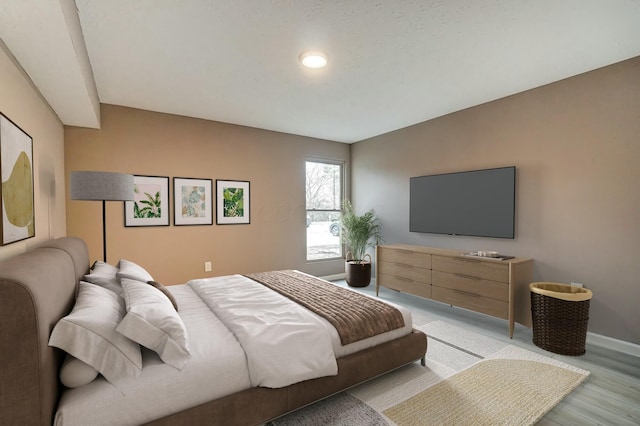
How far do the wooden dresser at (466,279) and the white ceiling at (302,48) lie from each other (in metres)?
1.86

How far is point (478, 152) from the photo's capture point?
3.76 m

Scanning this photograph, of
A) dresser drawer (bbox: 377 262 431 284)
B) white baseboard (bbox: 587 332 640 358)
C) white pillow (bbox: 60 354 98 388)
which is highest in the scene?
white pillow (bbox: 60 354 98 388)

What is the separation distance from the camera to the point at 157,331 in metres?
1.46

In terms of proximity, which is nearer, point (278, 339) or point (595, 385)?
point (278, 339)

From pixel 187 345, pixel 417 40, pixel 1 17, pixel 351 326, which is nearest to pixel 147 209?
pixel 1 17

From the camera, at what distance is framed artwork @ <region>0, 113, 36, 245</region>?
164cm

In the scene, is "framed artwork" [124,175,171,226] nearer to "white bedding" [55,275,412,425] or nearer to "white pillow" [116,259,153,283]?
"white pillow" [116,259,153,283]

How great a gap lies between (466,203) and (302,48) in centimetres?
269

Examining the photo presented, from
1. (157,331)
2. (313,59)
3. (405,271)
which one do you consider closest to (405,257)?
(405,271)

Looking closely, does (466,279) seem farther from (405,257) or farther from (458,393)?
(458,393)

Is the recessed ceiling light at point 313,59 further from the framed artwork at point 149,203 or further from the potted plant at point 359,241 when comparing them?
the potted plant at point 359,241

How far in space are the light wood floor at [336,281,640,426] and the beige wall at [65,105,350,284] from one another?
8.15 ft

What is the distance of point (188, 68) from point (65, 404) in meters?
2.58

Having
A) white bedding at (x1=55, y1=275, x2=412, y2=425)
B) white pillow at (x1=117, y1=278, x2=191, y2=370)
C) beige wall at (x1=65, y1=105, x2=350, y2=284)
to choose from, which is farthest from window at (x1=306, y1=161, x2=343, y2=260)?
white pillow at (x1=117, y1=278, x2=191, y2=370)
